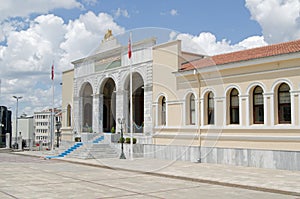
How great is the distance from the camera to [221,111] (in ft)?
73.2

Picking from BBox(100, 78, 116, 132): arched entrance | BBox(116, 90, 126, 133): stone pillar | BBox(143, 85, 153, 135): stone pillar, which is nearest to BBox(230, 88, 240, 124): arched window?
BBox(143, 85, 153, 135): stone pillar

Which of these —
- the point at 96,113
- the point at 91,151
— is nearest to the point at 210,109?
the point at 91,151

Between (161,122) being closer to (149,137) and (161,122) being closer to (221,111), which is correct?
(149,137)

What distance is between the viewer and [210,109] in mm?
23344

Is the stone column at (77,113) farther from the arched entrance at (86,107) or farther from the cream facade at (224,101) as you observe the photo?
the cream facade at (224,101)

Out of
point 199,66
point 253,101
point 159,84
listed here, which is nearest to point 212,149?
point 253,101

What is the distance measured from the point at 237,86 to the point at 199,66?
Result: 10.5ft

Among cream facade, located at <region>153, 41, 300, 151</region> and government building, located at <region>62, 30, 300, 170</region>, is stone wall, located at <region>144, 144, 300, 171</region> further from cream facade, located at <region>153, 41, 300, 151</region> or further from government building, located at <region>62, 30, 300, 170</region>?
cream facade, located at <region>153, 41, 300, 151</region>

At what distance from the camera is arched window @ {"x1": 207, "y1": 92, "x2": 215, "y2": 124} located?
23062 millimetres

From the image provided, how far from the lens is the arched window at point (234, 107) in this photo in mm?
21891

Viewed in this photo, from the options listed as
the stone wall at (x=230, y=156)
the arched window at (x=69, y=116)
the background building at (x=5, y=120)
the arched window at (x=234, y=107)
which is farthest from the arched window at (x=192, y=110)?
the background building at (x=5, y=120)

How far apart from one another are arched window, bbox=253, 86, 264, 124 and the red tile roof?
1861 mm

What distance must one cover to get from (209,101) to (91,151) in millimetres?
9540

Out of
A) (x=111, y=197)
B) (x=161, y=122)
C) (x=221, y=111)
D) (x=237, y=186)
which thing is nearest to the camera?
(x=111, y=197)
